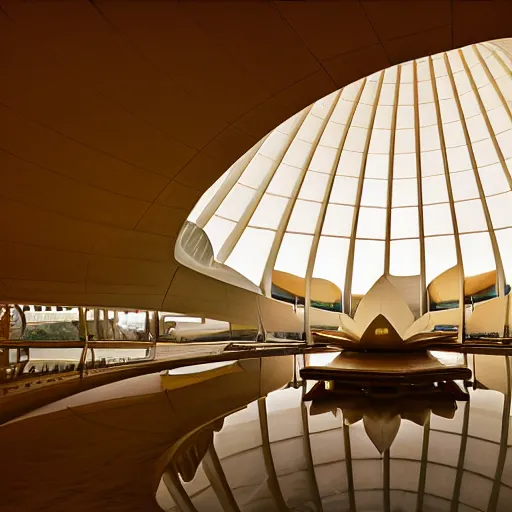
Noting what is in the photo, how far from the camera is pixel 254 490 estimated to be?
2229 millimetres

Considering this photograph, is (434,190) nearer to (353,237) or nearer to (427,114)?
(427,114)

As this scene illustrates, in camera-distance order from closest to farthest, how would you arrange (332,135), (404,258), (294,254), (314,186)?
1. (332,135)
2. (314,186)
3. (294,254)
4. (404,258)

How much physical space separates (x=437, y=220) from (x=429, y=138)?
11.7ft

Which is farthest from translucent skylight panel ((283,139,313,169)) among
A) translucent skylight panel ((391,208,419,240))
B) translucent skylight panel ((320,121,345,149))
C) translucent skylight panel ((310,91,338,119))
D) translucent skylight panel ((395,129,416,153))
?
translucent skylight panel ((391,208,419,240))

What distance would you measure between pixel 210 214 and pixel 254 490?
51.0 feet

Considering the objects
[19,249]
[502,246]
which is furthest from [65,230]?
[502,246]

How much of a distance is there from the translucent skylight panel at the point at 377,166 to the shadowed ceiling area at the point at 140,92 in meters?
11.4

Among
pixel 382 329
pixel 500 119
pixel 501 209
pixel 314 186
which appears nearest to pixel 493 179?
pixel 501 209

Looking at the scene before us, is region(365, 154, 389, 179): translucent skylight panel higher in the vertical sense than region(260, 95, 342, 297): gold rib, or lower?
higher

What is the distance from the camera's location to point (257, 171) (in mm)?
17797

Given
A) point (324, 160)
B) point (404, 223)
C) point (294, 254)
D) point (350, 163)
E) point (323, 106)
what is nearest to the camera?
point (323, 106)

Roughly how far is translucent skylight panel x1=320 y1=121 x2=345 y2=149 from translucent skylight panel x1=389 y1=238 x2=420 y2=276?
545 centimetres

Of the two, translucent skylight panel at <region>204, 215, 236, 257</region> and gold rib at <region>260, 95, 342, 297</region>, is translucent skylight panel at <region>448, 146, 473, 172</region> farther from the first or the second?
translucent skylight panel at <region>204, 215, 236, 257</region>

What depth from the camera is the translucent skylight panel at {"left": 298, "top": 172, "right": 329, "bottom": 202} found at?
62.8ft
